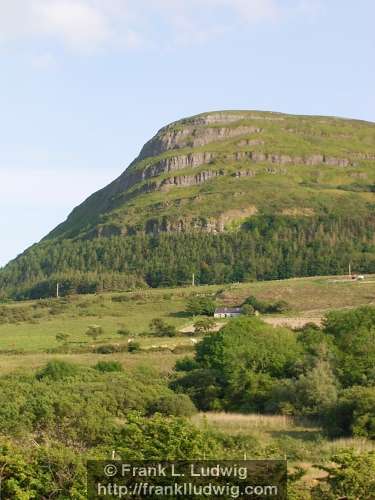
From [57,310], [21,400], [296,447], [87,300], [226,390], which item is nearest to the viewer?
[296,447]

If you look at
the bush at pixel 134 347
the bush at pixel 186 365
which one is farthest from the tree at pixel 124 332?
the bush at pixel 186 365

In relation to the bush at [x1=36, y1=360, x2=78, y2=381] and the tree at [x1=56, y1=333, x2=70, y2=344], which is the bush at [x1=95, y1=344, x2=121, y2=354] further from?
the bush at [x1=36, y1=360, x2=78, y2=381]

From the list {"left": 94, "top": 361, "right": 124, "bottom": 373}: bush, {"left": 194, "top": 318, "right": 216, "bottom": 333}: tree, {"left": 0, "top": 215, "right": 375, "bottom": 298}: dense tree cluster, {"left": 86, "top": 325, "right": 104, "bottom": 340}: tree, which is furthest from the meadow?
{"left": 0, "top": 215, "right": 375, "bottom": 298}: dense tree cluster

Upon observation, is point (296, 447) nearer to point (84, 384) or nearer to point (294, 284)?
point (84, 384)

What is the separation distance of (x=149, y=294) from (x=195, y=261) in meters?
31.5

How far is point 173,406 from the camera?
43.1 meters

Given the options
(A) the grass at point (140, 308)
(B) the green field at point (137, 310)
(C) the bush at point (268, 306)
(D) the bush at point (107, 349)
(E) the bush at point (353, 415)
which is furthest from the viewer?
(C) the bush at point (268, 306)

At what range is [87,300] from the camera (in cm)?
13300

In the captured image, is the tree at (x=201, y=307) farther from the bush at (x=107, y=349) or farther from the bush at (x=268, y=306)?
the bush at (x=107, y=349)

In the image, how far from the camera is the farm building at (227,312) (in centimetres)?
10732

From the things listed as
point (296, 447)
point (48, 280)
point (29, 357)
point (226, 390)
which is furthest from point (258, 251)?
point (296, 447)

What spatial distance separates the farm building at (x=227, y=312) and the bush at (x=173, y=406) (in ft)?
202

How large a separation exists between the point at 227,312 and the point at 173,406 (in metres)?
65.9

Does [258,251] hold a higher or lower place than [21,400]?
higher
